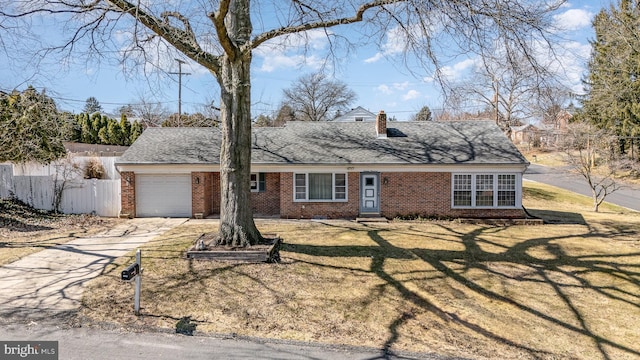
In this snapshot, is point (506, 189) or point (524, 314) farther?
point (506, 189)

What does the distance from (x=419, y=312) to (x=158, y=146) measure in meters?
14.1

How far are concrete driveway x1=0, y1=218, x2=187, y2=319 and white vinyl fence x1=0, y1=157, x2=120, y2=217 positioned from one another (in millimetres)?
3852

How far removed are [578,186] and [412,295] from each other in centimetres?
3196

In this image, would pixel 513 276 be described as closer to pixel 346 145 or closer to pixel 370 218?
pixel 370 218

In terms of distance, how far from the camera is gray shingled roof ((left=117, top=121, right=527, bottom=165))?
1549cm

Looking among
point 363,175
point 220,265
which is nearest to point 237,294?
point 220,265

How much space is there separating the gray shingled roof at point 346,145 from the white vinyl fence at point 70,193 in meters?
1.62

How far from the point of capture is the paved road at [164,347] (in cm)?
498

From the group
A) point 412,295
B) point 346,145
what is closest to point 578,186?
point 346,145

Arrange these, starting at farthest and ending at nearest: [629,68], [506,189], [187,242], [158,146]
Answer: [629,68] < [158,146] < [506,189] < [187,242]

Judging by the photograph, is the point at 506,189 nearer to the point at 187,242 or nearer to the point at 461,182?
the point at 461,182

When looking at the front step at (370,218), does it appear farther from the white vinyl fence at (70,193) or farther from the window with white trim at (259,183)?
the white vinyl fence at (70,193)

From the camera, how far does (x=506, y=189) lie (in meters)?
15.4

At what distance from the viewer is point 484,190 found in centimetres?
1549
